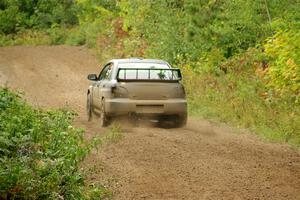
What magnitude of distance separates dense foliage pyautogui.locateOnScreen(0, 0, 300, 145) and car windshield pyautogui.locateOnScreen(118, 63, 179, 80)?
2.16m

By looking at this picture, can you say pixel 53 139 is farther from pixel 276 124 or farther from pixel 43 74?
pixel 43 74

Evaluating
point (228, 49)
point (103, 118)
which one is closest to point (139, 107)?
point (103, 118)

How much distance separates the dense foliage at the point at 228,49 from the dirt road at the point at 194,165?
1.18m

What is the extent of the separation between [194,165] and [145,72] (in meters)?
4.77

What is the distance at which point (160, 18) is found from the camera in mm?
25812

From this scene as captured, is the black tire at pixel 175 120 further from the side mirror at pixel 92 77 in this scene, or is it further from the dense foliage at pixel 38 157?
the dense foliage at pixel 38 157

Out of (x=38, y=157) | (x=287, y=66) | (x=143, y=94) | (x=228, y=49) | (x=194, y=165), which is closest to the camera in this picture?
(x=38, y=157)

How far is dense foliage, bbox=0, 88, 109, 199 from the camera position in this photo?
7.47 m

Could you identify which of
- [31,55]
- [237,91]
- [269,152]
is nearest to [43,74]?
[31,55]

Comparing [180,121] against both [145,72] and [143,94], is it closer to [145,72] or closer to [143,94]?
[143,94]

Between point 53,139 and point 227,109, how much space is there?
7.43m

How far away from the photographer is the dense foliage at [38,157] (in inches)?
294

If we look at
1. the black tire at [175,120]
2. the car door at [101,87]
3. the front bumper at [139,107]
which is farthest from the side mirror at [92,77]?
the black tire at [175,120]

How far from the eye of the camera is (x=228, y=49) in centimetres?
2239
